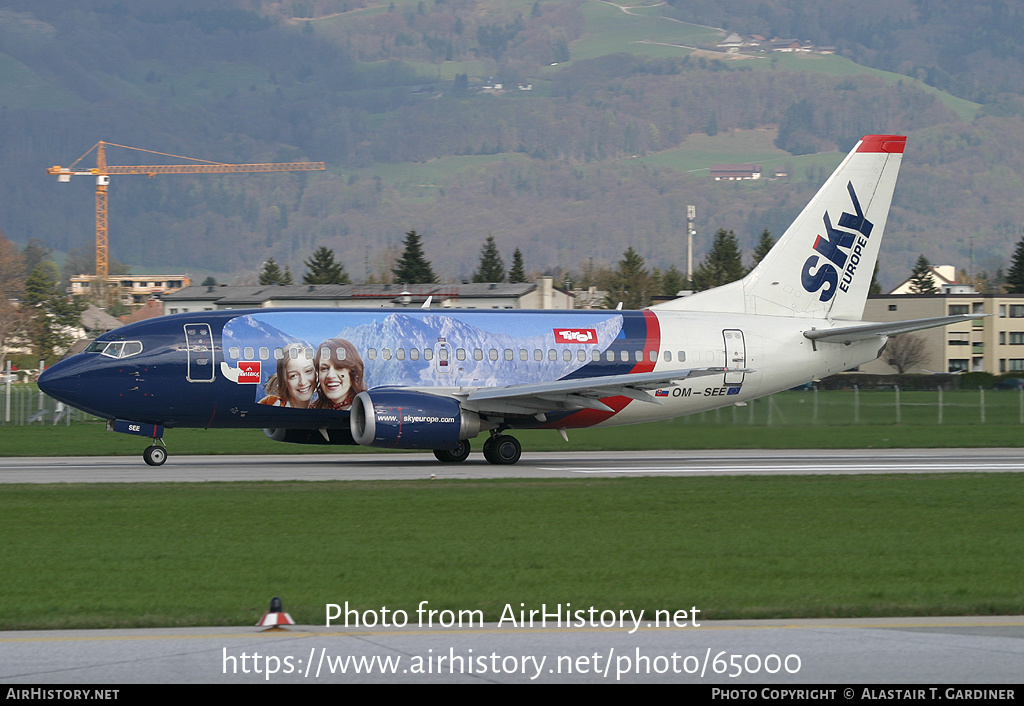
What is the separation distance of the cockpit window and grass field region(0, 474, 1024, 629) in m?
6.67

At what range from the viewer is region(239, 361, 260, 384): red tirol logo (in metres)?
31.5

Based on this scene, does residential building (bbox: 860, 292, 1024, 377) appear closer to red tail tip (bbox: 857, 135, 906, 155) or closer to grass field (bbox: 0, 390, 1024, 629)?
red tail tip (bbox: 857, 135, 906, 155)

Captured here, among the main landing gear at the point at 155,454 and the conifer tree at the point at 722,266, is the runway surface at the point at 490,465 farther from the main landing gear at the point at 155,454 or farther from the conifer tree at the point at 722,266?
the conifer tree at the point at 722,266

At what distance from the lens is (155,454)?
32281 mm

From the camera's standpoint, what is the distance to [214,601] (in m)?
13.0

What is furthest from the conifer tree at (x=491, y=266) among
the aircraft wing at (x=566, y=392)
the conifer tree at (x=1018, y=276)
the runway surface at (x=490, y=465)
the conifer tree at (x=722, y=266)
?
the aircraft wing at (x=566, y=392)

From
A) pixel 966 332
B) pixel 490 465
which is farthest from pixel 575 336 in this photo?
pixel 966 332

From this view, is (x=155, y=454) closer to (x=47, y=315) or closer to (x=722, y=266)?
(x=47, y=315)

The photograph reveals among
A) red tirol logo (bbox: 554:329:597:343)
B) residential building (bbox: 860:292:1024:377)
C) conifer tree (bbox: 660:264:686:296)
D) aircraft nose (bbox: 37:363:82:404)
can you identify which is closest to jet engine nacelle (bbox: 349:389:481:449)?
red tirol logo (bbox: 554:329:597:343)

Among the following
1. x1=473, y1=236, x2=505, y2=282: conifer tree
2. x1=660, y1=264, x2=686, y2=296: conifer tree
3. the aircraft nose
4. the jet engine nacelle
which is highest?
x1=473, y1=236, x2=505, y2=282: conifer tree

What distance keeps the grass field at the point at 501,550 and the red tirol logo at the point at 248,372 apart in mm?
6234

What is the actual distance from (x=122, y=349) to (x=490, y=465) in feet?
33.1

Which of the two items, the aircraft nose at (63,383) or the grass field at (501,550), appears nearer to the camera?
the grass field at (501,550)

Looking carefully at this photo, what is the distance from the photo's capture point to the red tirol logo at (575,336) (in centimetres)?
3469
